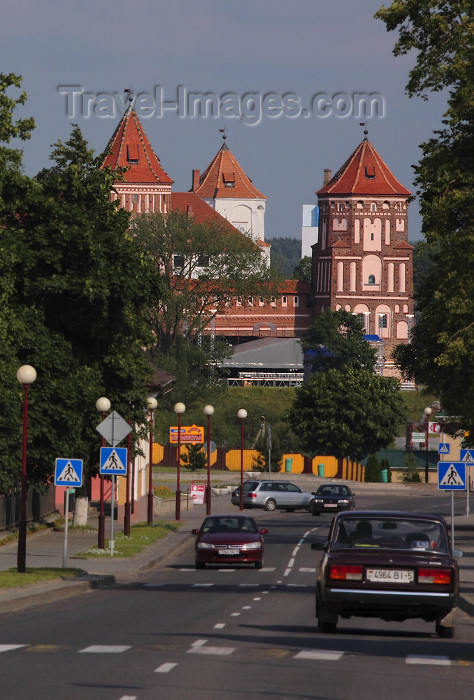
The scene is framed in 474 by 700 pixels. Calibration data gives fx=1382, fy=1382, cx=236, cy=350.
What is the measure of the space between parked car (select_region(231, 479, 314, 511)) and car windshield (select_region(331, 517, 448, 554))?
44.4 m

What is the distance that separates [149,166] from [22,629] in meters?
136

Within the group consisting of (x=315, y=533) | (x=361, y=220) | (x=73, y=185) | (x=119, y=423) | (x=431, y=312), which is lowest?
(x=315, y=533)

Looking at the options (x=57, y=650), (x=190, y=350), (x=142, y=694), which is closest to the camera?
(x=142, y=694)

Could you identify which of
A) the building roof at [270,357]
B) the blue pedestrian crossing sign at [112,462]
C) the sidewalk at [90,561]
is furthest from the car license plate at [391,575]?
the building roof at [270,357]

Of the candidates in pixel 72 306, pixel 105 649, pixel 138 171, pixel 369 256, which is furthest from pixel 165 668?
pixel 369 256

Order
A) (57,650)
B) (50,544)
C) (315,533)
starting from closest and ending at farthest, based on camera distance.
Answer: (57,650)
(50,544)
(315,533)

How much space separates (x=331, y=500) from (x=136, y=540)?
21513mm

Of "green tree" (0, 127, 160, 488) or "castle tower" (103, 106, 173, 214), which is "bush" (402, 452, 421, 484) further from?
"castle tower" (103, 106, 173, 214)

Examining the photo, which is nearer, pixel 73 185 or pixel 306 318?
pixel 73 185

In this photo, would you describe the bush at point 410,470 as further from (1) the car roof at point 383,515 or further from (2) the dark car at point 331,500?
(1) the car roof at point 383,515

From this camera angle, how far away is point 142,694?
33.6 feet

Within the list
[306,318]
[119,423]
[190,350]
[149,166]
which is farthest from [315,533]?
[306,318]

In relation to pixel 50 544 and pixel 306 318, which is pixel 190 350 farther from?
pixel 50 544

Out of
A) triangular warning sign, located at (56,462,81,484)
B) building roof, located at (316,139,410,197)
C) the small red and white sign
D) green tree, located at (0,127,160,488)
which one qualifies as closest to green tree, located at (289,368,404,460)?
the small red and white sign
